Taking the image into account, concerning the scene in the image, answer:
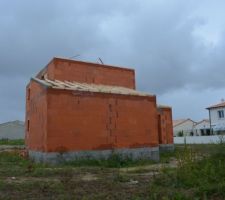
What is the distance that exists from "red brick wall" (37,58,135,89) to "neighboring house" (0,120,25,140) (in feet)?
148

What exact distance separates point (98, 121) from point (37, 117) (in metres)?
4.18

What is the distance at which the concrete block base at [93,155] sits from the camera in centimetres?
1819

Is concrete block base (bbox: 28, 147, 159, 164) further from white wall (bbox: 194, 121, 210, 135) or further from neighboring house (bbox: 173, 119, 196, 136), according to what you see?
neighboring house (bbox: 173, 119, 196, 136)

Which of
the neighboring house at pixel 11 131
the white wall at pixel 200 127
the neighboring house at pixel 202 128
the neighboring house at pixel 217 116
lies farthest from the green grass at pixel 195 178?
the neighboring house at pixel 11 131

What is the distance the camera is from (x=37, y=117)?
69.6 feet

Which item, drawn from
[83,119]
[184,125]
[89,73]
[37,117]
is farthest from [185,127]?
[83,119]

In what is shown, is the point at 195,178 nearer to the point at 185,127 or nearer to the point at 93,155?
the point at 93,155

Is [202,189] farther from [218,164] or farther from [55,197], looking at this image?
[55,197]

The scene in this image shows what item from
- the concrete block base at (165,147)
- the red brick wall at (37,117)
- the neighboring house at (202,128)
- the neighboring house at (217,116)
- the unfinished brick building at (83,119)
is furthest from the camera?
the neighboring house at (202,128)

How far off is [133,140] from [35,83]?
767 centimetres

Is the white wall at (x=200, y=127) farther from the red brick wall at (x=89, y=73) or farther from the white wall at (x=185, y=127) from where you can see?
the red brick wall at (x=89, y=73)

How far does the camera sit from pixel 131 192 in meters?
9.55

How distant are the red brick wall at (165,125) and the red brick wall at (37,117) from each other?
11216 mm

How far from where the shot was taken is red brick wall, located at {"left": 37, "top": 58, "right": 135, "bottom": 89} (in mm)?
23422
